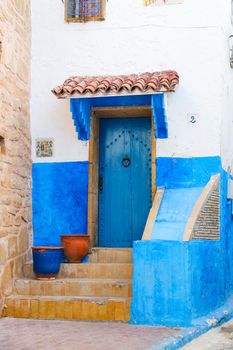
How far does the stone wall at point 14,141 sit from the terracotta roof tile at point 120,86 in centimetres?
74

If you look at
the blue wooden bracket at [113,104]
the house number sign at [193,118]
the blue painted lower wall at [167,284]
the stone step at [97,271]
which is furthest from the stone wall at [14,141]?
the house number sign at [193,118]

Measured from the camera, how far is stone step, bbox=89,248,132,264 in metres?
8.52

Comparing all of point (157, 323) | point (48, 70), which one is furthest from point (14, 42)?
point (157, 323)

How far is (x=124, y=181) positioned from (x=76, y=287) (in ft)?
7.16

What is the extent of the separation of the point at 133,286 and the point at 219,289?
1.83 m

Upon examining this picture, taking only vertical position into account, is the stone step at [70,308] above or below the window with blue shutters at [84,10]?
below

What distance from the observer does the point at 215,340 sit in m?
6.66

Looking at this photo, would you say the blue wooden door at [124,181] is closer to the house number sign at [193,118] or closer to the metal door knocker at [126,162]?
the metal door knocker at [126,162]

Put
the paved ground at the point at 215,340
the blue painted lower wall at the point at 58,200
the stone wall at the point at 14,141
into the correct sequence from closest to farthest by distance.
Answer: the paved ground at the point at 215,340
the stone wall at the point at 14,141
the blue painted lower wall at the point at 58,200

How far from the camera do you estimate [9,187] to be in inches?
316

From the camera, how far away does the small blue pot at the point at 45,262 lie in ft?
26.3

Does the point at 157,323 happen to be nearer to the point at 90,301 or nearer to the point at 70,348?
the point at 90,301

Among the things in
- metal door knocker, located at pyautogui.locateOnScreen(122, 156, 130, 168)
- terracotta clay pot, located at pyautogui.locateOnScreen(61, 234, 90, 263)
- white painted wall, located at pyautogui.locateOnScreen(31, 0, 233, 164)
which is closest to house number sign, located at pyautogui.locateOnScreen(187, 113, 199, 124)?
white painted wall, located at pyautogui.locateOnScreen(31, 0, 233, 164)

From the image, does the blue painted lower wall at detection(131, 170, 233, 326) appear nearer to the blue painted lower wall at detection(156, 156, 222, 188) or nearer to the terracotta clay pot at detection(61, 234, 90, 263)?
the terracotta clay pot at detection(61, 234, 90, 263)
